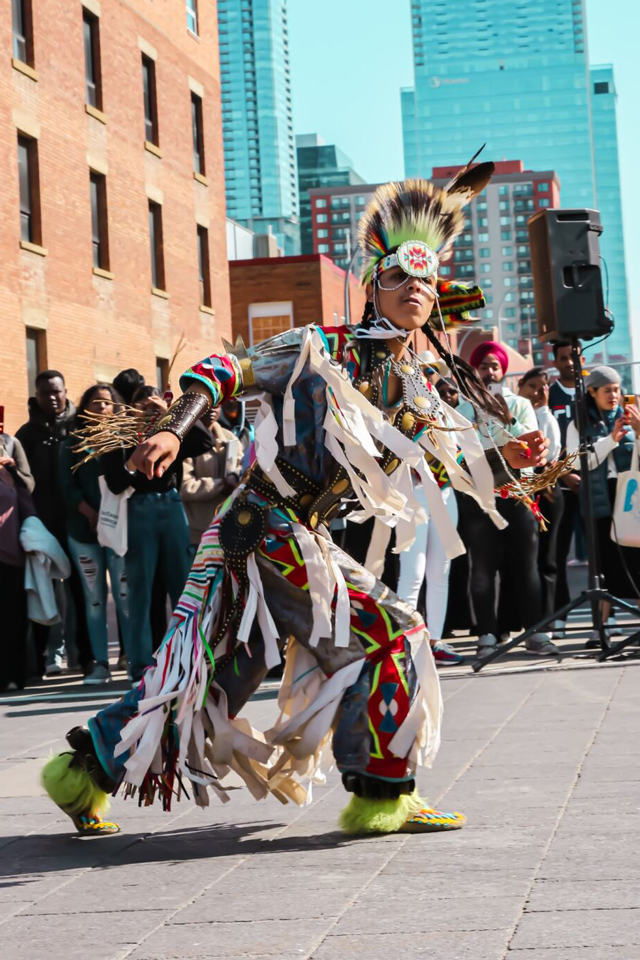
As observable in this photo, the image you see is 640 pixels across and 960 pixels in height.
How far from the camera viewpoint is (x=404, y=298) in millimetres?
4895

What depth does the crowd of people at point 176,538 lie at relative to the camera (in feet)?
31.7

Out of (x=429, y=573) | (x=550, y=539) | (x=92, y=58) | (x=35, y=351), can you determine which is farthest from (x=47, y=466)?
(x=92, y=58)

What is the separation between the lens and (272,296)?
164 feet

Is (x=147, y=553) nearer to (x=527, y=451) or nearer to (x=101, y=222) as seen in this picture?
(x=527, y=451)

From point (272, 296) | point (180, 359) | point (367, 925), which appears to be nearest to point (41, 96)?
point (180, 359)

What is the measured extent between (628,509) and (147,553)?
324cm

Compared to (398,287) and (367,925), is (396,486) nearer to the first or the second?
(398,287)

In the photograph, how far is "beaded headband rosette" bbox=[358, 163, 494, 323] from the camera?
497 cm

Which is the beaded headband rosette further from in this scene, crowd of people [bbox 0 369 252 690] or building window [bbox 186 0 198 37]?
building window [bbox 186 0 198 37]

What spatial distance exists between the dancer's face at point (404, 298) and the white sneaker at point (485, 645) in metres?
5.19

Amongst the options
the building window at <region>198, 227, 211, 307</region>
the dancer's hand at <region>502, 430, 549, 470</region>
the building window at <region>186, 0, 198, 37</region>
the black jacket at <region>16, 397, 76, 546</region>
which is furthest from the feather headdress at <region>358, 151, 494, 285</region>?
the building window at <region>186, 0, 198, 37</region>

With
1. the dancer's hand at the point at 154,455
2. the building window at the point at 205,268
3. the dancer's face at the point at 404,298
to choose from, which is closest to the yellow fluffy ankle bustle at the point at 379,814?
the dancer's hand at the point at 154,455

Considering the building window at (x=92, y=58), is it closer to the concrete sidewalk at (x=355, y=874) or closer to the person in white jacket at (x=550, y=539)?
the person in white jacket at (x=550, y=539)

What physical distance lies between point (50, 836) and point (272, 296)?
1796 inches
